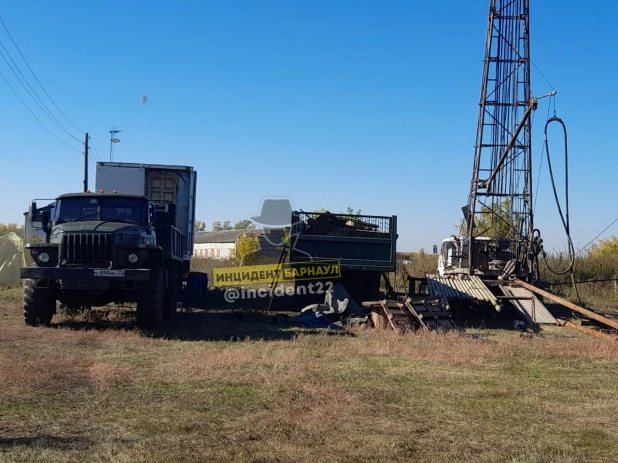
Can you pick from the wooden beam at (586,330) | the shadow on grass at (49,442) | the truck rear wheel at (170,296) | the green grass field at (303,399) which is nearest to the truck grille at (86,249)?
the green grass field at (303,399)

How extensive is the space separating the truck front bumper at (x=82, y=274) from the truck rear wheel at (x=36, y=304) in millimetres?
767

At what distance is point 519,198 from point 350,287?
26.6 ft

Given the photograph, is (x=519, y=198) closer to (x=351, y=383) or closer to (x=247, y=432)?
(x=351, y=383)

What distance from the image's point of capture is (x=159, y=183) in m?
18.3

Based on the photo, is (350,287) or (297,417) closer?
(297,417)

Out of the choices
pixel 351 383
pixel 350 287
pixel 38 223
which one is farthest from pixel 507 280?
pixel 38 223

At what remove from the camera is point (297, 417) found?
6.28m

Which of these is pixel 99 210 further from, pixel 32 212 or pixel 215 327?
pixel 215 327

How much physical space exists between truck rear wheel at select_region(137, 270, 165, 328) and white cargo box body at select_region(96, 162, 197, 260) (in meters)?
5.33

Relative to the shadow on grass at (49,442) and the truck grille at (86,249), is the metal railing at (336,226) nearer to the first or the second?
the truck grille at (86,249)

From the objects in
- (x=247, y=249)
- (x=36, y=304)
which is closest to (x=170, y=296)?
(x=36, y=304)

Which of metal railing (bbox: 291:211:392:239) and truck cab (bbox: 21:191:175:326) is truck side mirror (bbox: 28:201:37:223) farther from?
metal railing (bbox: 291:211:392:239)

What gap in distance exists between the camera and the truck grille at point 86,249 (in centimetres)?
1202

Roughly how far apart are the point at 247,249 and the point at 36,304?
3392cm
